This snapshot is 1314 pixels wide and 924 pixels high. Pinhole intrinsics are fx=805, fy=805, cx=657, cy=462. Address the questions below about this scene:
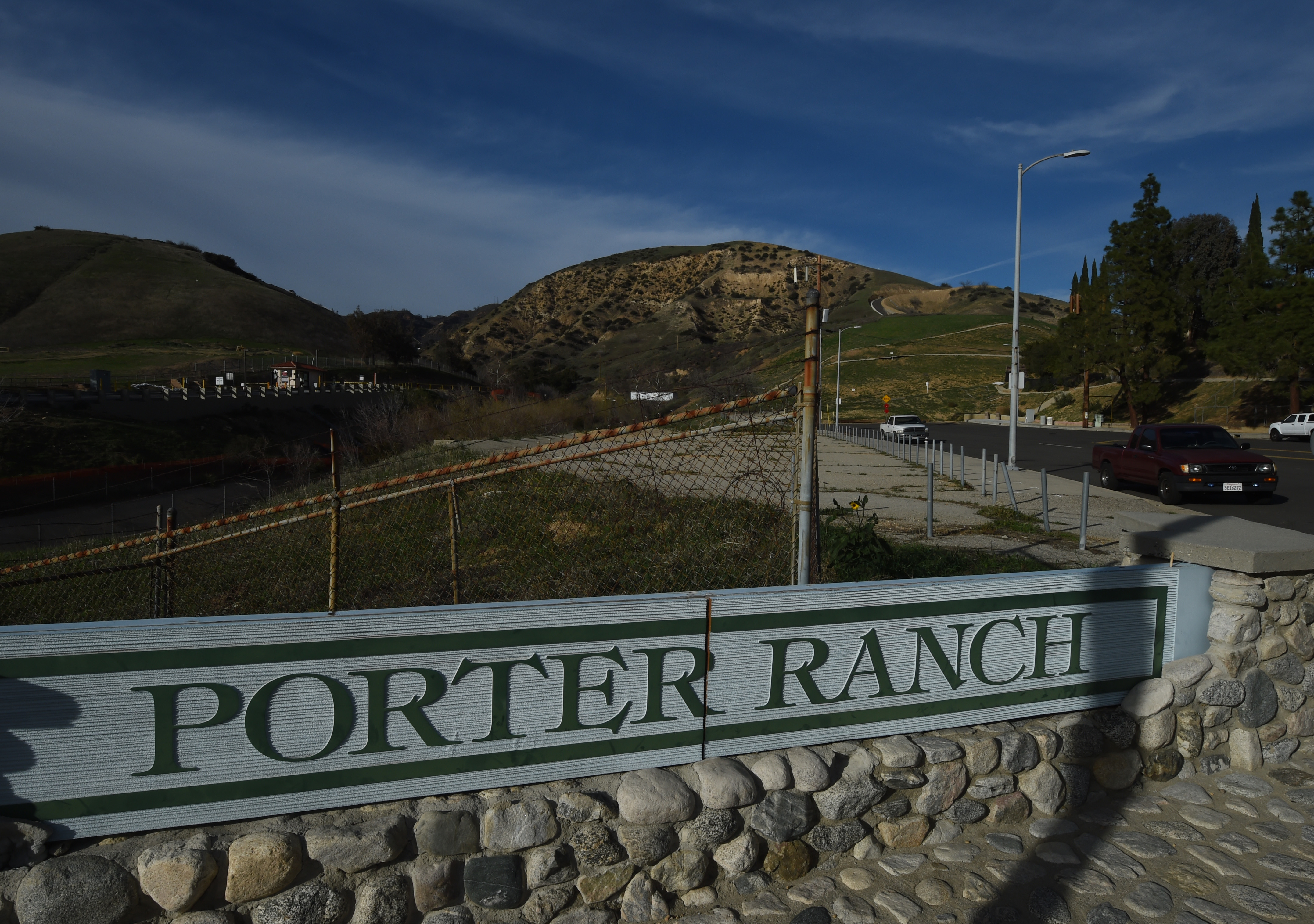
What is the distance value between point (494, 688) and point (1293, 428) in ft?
135

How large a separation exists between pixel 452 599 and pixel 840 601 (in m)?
3.35

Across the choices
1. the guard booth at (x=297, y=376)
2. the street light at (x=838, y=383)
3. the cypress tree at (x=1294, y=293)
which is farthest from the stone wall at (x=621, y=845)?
the guard booth at (x=297, y=376)

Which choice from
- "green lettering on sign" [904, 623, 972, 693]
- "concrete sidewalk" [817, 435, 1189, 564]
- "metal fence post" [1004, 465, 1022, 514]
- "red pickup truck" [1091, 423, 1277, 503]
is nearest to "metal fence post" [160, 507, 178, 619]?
"green lettering on sign" [904, 623, 972, 693]

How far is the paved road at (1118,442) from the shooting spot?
13.9 metres

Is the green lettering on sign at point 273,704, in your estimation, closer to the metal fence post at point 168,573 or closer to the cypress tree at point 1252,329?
the metal fence post at point 168,573

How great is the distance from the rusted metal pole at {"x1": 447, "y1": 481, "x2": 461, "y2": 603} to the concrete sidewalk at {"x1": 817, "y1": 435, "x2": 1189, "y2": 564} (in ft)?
11.4

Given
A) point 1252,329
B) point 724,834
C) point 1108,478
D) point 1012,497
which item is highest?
point 1252,329

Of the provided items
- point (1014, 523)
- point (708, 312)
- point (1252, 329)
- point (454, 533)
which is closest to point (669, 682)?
point (454, 533)

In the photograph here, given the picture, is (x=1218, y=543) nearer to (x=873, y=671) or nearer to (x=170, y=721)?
(x=873, y=671)

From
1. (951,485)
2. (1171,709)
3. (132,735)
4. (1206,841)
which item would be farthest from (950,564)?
(951,485)

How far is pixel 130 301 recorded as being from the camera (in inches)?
4141

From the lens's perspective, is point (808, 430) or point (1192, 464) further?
point (1192, 464)

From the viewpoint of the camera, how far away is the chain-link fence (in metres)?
4.62

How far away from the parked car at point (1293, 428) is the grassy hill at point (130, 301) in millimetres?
96383
